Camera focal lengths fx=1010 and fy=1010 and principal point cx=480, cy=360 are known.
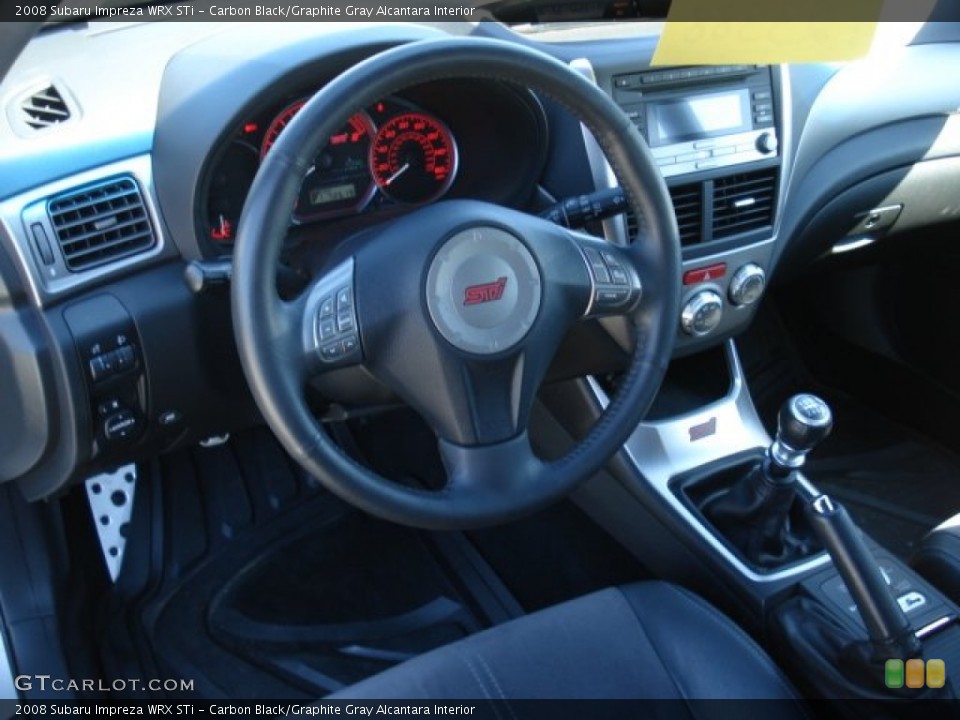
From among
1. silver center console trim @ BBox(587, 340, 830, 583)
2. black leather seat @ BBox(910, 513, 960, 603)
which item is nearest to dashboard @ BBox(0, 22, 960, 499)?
silver center console trim @ BBox(587, 340, 830, 583)

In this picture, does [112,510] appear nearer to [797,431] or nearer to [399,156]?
[399,156]

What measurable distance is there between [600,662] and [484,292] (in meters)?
0.54

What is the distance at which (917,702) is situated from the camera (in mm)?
1420

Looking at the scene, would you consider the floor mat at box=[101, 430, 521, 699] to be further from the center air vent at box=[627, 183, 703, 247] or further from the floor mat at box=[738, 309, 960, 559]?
the floor mat at box=[738, 309, 960, 559]

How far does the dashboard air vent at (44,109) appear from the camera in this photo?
56.6 inches

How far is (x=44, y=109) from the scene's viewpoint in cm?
146

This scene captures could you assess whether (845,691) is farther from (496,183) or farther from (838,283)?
(838,283)

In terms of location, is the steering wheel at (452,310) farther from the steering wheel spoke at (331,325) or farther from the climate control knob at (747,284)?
the climate control knob at (747,284)

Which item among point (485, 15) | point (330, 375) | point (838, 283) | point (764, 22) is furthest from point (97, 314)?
point (838, 283)

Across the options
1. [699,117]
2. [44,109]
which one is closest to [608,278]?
[699,117]

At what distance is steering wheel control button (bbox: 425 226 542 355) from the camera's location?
4.05 ft

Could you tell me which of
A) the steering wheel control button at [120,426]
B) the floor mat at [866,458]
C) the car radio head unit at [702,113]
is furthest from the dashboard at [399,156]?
the floor mat at [866,458]

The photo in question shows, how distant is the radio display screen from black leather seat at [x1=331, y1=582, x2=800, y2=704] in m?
0.79

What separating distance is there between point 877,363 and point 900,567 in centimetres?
120
